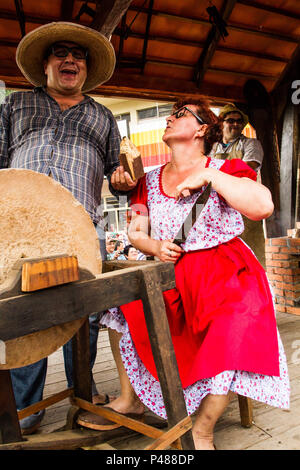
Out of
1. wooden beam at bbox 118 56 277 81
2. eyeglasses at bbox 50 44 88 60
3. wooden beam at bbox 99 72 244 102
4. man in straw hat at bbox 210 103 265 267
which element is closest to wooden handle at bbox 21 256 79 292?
eyeglasses at bbox 50 44 88 60

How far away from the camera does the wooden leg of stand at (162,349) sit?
1.18 m

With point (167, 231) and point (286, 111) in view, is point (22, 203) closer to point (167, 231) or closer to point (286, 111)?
point (167, 231)

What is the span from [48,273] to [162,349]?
51cm

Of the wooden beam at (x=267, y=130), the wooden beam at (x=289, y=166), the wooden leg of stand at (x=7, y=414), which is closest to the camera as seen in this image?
the wooden leg of stand at (x=7, y=414)

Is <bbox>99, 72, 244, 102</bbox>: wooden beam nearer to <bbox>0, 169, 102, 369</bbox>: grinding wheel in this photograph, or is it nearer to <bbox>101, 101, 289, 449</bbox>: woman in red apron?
<bbox>101, 101, 289, 449</bbox>: woman in red apron

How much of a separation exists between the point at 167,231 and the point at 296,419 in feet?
3.80

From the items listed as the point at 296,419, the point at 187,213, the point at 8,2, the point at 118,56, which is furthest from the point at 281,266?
the point at 8,2

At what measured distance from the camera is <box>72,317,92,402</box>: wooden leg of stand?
165 cm

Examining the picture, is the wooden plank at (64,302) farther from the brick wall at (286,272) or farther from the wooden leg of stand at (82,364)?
the brick wall at (286,272)

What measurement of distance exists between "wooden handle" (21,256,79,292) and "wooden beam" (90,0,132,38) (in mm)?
3246

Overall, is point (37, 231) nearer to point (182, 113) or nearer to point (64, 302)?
point (64, 302)

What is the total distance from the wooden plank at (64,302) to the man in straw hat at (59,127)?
755mm

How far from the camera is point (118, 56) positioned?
4.45m

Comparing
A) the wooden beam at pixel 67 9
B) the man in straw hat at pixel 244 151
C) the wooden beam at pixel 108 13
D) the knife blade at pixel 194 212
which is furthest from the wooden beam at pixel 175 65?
the knife blade at pixel 194 212
